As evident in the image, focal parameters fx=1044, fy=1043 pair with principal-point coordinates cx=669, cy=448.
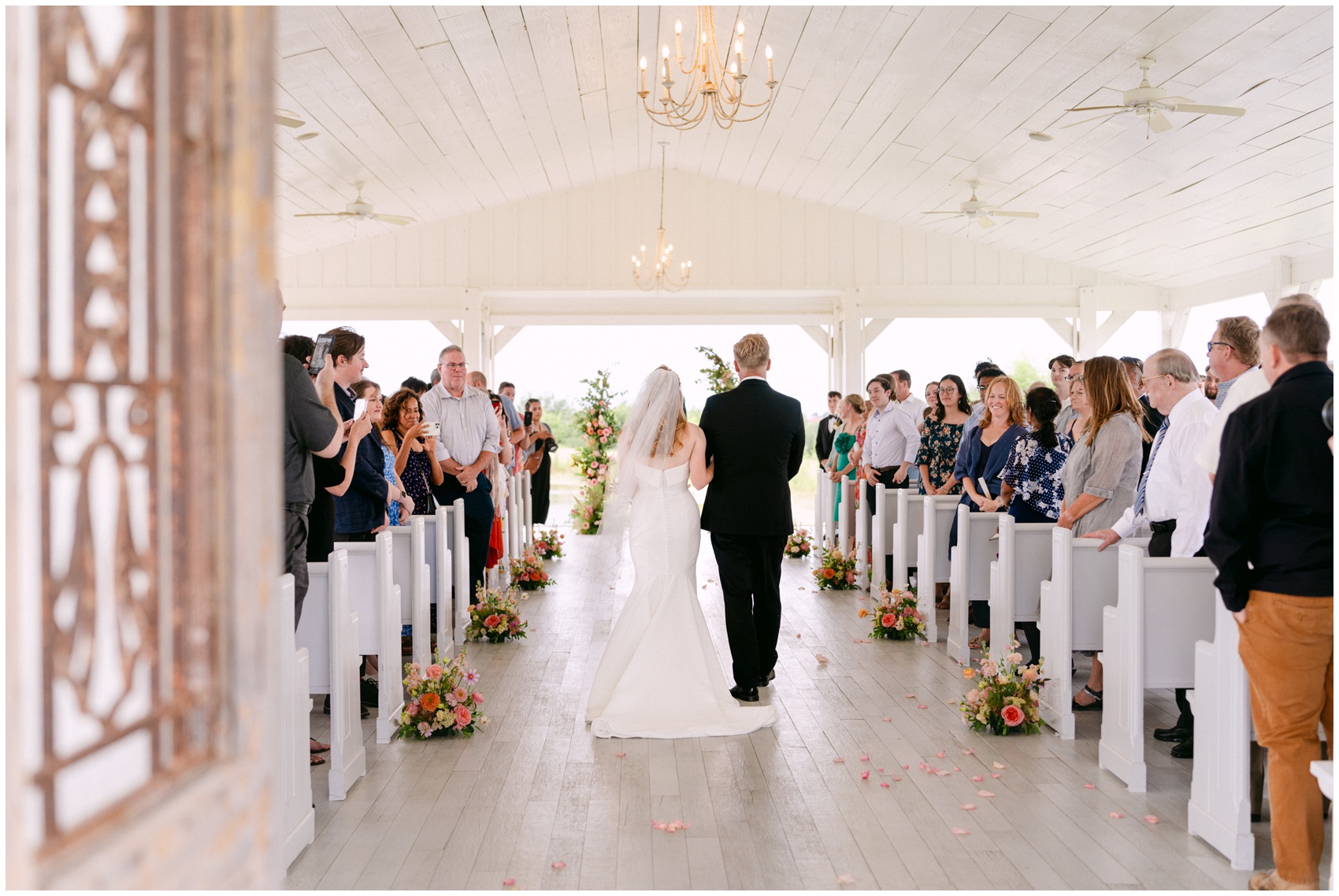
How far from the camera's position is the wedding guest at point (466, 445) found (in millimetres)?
6512

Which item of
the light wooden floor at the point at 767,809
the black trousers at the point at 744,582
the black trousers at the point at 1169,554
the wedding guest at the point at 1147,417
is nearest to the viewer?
the light wooden floor at the point at 767,809

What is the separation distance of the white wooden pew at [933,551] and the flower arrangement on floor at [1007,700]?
71.9 inches

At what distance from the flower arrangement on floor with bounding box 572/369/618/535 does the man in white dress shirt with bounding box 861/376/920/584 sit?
411cm

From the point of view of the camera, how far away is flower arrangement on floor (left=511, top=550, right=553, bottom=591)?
8.23m

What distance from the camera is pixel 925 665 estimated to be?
5703 millimetres

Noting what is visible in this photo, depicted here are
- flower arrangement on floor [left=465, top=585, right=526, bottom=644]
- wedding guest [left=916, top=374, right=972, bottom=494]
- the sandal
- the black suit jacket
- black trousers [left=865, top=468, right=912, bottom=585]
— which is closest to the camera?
the sandal

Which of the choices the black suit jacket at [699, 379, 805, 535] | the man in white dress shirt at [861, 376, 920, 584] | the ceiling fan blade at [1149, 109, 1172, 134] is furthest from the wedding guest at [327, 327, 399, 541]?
the ceiling fan blade at [1149, 109, 1172, 134]

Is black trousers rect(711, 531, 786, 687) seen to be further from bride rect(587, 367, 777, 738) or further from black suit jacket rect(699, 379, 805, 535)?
bride rect(587, 367, 777, 738)

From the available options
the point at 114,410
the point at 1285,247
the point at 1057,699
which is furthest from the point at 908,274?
the point at 114,410

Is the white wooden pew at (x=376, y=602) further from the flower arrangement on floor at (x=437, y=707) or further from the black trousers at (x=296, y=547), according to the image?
the black trousers at (x=296, y=547)

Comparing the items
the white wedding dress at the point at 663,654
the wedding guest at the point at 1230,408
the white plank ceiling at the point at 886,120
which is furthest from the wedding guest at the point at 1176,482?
the white plank ceiling at the point at 886,120

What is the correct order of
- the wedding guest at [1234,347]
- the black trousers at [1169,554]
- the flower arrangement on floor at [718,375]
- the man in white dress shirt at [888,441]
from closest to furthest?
the wedding guest at [1234,347] < the black trousers at [1169,554] < the man in white dress shirt at [888,441] < the flower arrangement on floor at [718,375]

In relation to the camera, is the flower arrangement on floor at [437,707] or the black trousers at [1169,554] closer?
the black trousers at [1169,554]

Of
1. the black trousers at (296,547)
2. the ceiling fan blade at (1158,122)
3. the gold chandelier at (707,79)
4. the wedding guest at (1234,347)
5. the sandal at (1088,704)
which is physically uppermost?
the gold chandelier at (707,79)
